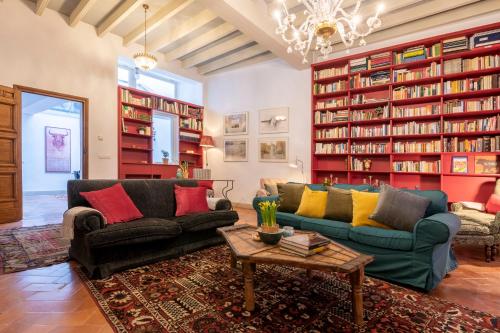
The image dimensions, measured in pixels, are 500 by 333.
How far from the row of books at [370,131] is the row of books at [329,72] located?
107 cm

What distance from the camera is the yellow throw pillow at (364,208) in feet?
8.95

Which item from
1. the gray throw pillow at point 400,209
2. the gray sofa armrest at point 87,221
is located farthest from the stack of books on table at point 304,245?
the gray sofa armrest at point 87,221

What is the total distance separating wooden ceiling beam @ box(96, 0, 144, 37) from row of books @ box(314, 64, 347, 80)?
131 inches

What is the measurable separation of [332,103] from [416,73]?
4.59 ft

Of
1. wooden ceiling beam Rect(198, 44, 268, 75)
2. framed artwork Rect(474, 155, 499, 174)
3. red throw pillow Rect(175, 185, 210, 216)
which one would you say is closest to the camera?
red throw pillow Rect(175, 185, 210, 216)

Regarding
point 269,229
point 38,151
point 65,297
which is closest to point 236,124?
point 269,229

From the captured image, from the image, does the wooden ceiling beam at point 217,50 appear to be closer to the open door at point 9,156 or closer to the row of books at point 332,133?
the row of books at point 332,133

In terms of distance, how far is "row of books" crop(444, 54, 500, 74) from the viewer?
3828mm

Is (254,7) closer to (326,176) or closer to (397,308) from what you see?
(326,176)

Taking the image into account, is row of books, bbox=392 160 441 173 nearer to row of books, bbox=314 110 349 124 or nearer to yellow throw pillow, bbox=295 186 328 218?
row of books, bbox=314 110 349 124

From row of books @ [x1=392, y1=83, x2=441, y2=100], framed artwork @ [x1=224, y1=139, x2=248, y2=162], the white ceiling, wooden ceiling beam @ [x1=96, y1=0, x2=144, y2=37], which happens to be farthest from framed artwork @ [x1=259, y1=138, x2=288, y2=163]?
wooden ceiling beam @ [x1=96, y1=0, x2=144, y2=37]

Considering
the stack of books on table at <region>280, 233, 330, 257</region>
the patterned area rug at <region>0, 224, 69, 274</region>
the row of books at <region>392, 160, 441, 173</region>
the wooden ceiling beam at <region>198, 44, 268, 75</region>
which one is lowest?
the patterned area rug at <region>0, 224, 69, 274</region>

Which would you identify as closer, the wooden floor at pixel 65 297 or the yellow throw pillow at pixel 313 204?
the wooden floor at pixel 65 297

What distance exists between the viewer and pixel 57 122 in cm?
923
